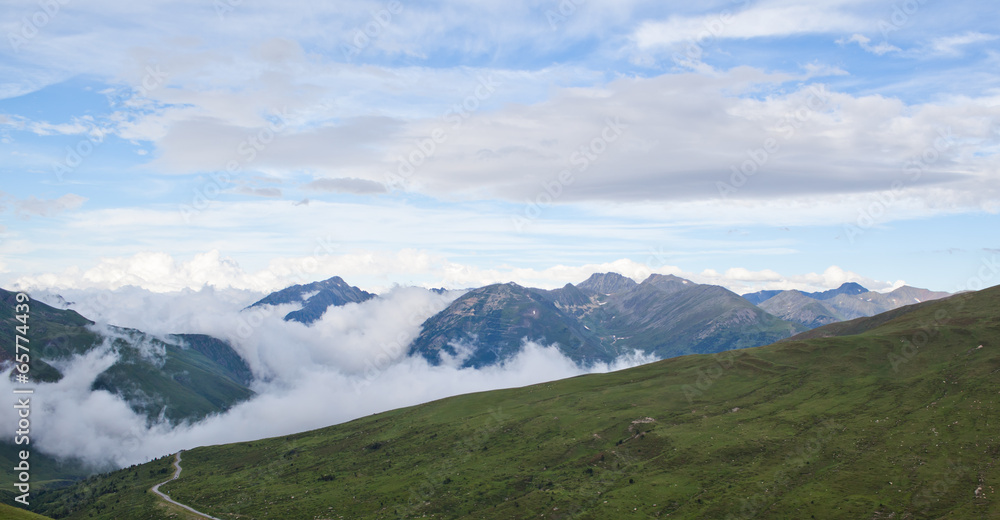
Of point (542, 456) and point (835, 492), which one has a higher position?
point (542, 456)

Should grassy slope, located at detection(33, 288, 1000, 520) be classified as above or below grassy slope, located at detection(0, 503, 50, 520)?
below

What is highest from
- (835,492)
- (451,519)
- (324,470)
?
(324,470)

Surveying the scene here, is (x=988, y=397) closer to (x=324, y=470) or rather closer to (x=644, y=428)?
(x=644, y=428)

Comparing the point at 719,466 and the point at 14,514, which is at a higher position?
the point at 14,514

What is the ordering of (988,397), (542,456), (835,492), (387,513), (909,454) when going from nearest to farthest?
1. (835,492)
2. (909,454)
3. (387,513)
4. (988,397)
5. (542,456)

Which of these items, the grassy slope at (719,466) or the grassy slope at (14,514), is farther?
the grassy slope at (719,466)

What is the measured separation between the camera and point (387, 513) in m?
139

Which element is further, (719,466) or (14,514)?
(719,466)

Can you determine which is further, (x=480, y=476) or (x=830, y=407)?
(x=830, y=407)

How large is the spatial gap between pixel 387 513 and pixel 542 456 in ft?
169

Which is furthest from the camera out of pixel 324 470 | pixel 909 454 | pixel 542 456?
pixel 324 470

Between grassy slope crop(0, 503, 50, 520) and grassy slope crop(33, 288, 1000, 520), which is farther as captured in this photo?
grassy slope crop(33, 288, 1000, 520)

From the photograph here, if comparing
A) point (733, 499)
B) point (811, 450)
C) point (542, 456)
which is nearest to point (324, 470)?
point (542, 456)

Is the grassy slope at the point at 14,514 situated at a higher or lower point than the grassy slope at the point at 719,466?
higher
